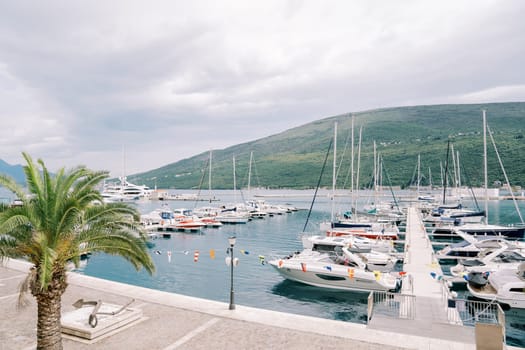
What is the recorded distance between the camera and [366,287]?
69.1ft

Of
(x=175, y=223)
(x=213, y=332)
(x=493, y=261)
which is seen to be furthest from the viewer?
(x=175, y=223)

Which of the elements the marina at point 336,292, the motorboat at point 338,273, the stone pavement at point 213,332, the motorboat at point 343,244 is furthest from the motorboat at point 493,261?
the stone pavement at point 213,332

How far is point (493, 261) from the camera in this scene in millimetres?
24188

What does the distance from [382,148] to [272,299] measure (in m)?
178

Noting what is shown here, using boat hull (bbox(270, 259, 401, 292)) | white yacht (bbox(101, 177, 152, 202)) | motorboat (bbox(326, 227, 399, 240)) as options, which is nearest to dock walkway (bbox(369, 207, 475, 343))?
boat hull (bbox(270, 259, 401, 292))

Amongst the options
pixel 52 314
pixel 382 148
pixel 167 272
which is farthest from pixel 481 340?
pixel 382 148

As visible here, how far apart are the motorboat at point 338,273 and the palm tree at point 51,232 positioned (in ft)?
46.5

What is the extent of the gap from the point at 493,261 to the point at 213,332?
2112 centimetres

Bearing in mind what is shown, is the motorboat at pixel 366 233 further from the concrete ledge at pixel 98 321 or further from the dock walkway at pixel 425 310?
the concrete ledge at pixel 98 321

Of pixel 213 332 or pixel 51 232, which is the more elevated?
pixel 51 232

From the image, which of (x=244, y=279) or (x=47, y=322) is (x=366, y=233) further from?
(x=47, y=322)

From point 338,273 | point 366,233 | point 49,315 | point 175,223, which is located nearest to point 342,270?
point 338,273

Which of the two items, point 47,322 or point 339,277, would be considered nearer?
point 47,322

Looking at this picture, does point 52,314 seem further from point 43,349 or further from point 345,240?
point 345,240
